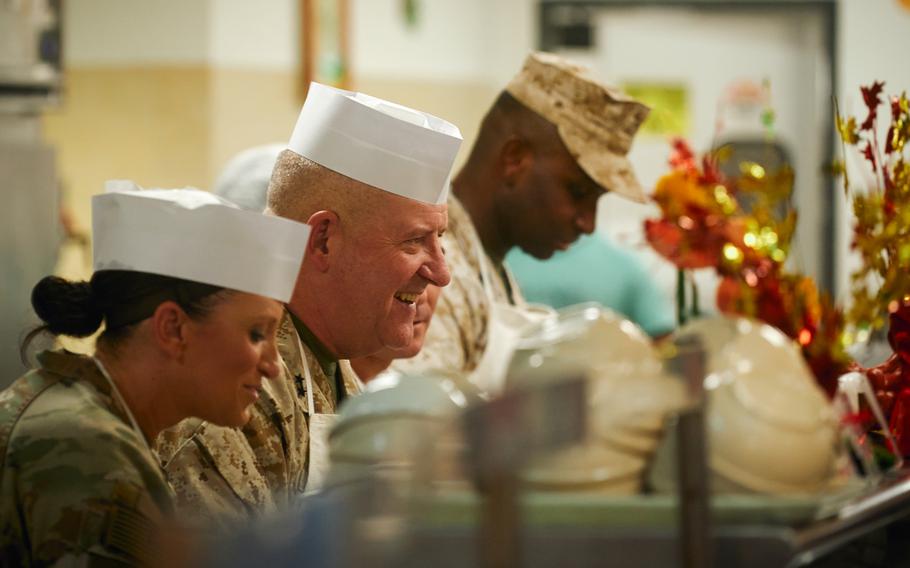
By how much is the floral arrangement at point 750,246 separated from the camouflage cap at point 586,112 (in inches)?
15.8

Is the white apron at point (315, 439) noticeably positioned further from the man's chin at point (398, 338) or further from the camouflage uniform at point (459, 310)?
the camouflage uniform at point (459, 310)

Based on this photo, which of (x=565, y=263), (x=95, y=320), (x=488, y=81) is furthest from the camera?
(x=488, y=81)

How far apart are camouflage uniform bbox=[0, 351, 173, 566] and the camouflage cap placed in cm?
160

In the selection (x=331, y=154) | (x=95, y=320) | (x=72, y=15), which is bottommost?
(x=95, y=320)

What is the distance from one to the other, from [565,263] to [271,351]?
3.35 meters

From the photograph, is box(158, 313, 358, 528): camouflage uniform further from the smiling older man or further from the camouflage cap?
the camouflage cap

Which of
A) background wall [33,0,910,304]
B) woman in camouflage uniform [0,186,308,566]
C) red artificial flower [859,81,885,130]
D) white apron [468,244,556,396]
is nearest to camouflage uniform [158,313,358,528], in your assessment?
woman in camouflage uniform [0,186,308,566]

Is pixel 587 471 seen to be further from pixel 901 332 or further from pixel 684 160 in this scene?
pixel 684 160

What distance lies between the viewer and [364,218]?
244 cm

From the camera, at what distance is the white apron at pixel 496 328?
111 inches

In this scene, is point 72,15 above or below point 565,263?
above

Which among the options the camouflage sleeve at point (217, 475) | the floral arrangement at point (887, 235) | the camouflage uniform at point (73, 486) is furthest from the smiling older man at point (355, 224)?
the floral arrangement at point (887, 235)

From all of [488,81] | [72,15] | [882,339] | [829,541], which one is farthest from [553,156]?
[488,81]

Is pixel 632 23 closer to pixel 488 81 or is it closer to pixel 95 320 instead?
pixel 488 81
